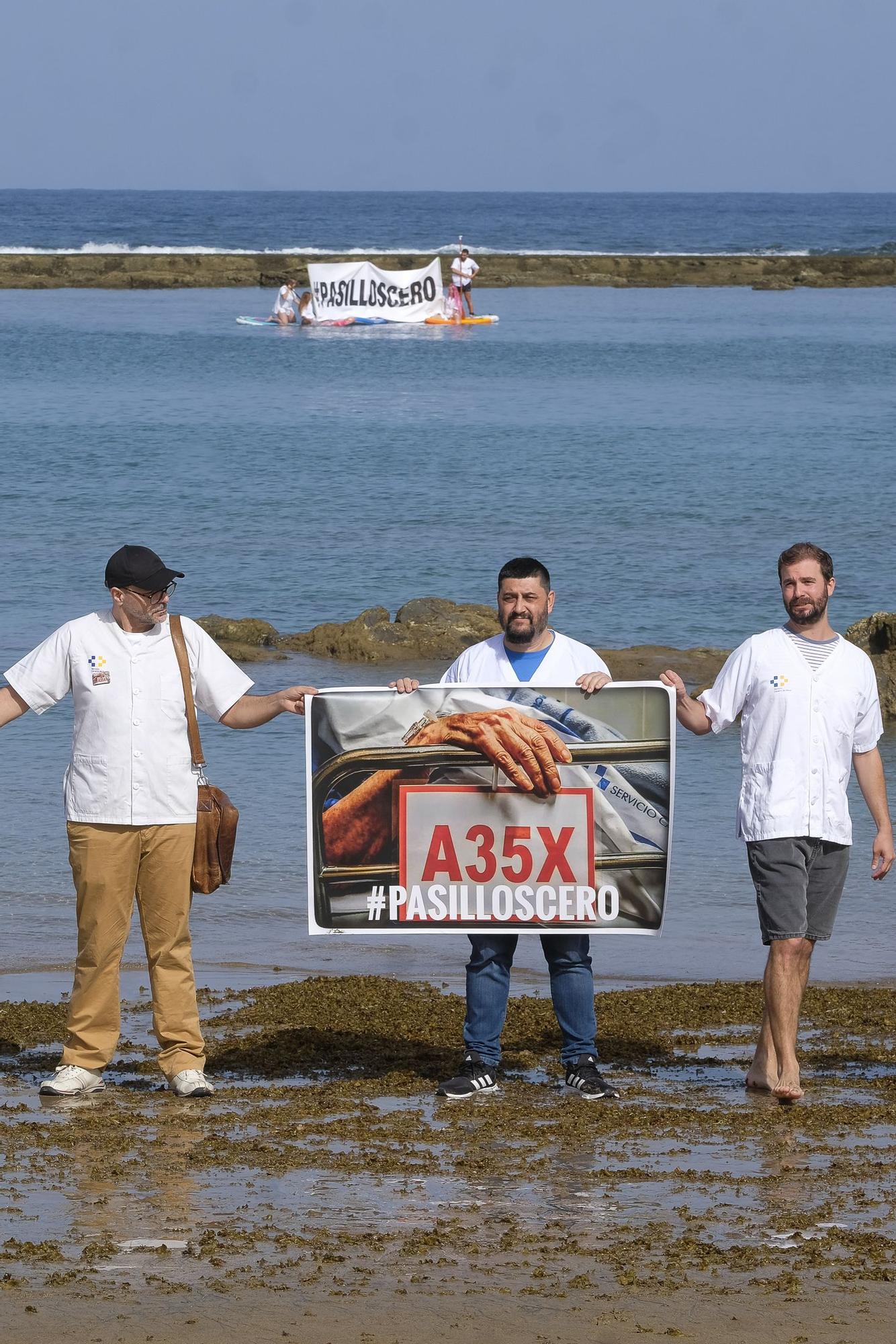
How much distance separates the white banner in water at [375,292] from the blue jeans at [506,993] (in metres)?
49.3

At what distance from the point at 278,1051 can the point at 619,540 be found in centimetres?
1813

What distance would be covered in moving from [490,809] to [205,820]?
3.24 feet

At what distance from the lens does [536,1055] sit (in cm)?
706

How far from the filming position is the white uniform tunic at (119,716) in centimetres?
641

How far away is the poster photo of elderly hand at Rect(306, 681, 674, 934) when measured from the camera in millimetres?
6637

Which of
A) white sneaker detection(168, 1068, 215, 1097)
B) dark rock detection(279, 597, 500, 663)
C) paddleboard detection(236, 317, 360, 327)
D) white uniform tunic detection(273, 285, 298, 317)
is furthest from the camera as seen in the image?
paddleboard detection(236, 317, 360, 327)

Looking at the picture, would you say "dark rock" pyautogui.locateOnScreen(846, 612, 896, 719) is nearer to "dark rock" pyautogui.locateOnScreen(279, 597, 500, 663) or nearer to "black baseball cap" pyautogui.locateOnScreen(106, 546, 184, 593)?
"dark rock" pyautogui.locateOnScreen(279, 597, 500, 663)

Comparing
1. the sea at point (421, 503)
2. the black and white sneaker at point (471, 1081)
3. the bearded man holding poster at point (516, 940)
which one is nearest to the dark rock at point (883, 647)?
the sea at point (421, 503)

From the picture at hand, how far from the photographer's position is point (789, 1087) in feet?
20.6

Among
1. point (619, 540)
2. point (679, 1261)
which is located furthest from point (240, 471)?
point (679, 1261)

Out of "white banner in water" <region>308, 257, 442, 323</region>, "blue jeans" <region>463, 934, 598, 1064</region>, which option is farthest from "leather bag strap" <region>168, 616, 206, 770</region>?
"white banner in water" <region>308, 257, 442, 323</region>

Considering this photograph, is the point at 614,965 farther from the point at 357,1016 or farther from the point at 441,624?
the point at 441,624

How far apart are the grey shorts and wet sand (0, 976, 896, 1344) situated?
57 cm

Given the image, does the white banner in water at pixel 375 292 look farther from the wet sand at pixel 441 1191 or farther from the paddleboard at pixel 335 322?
the wet sand at pixel 441 1191
